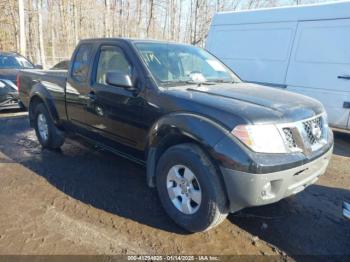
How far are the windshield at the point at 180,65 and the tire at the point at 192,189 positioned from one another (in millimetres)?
895

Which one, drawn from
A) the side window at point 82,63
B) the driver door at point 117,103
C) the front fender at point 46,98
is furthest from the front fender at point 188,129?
the front fender at point 46,98

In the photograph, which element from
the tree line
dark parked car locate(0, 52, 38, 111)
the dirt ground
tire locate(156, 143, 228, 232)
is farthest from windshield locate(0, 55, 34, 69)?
the tree line

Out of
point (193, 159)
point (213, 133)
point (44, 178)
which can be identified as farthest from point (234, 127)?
point (44, 178)

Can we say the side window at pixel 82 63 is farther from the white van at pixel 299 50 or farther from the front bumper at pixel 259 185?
the white van at pixel 299 50

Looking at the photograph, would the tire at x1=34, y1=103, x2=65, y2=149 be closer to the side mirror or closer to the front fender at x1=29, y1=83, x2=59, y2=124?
the front fender at x1=29, y1=83, x2=59, y2=124

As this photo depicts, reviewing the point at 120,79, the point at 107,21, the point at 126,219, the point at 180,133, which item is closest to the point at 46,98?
the point at 120,79

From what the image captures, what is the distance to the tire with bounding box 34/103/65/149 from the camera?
519 centimetres

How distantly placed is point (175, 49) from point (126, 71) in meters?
0.76

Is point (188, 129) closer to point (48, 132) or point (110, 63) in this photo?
point (110, 63)

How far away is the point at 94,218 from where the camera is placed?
3.35m

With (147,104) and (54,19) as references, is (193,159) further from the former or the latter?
(54,19)

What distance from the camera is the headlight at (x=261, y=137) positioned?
2646 millimetres

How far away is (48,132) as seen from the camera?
5.30 m

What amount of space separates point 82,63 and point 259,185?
302cm
